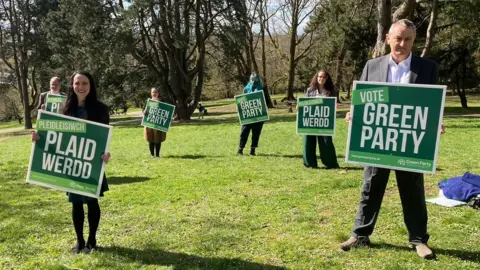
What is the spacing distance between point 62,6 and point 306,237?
2838 cm

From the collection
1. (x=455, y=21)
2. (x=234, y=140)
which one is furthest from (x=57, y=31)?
(x=455, y=21)

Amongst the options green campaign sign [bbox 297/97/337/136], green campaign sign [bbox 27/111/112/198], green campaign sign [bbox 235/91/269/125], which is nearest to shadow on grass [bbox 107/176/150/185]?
green campaign sign [bbox 235/91/269/125]

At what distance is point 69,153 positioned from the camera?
183 inches

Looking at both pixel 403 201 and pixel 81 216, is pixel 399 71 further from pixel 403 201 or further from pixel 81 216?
pixel 81 216

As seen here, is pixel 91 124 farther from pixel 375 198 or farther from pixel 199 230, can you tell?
pixel 375 198

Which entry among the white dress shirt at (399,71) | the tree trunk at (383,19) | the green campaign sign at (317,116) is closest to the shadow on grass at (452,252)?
the white dress shirt at (399,71)

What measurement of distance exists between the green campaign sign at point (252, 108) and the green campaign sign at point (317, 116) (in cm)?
194

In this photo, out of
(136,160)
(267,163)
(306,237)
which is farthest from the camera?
(136,160)

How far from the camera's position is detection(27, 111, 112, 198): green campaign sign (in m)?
4.59

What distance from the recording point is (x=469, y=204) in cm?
631

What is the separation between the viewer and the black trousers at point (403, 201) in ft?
14.5

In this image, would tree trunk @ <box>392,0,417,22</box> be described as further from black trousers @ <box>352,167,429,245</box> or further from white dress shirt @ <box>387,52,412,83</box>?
black trousers @ <box>352,167,429,245</box>

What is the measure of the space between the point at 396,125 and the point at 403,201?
0.81 m

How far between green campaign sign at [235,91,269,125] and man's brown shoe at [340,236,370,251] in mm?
6870
